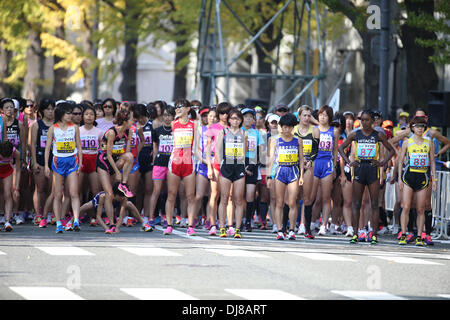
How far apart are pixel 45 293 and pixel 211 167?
6488mm

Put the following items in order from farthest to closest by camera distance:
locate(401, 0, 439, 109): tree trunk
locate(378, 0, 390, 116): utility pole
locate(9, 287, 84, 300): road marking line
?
locate(401, 0, 439, 109): tree trunk → locate(378, 0, 390, 116): utility pole → locate(9, 287, 84, 300): road marking line

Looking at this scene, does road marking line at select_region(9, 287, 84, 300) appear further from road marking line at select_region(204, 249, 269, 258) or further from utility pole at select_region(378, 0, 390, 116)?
utility pole at select_region(378, 0, 390, 116)

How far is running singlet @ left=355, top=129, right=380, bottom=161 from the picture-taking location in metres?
16.0

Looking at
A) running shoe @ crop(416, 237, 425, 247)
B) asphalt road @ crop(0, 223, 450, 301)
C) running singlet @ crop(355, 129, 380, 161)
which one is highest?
running singlet @ crop(355, 129, 380, 161)

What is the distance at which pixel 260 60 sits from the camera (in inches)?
1410

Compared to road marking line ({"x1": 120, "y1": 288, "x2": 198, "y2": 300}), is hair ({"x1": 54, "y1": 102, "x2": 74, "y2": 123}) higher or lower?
higher

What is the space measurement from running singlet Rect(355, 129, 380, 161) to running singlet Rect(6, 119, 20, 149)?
5.39 m

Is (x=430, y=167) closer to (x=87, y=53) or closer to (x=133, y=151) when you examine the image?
(x=133, y=151)

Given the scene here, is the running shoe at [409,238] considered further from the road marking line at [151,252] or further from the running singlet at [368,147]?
the road marking line at [151,252]

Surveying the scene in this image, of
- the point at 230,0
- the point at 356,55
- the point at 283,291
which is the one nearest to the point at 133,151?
the point at 283,291

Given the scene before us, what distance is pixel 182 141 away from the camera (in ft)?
53.5

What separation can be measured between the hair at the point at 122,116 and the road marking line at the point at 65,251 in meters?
3.39

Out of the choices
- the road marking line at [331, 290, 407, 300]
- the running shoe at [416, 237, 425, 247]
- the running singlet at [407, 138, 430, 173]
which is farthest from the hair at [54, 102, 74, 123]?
the road marking line at [331, 290, 407, 300]

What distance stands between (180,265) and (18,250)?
2336mm
